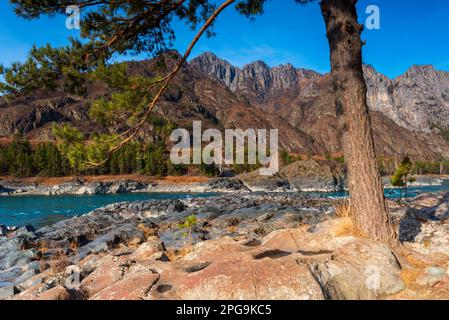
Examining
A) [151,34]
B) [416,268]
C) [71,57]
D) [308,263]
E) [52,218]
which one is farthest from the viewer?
[52,218]

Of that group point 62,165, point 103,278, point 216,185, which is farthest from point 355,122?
point 62,165

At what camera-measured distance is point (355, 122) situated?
7.49 meters

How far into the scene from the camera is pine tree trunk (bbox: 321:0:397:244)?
7176 millimetres

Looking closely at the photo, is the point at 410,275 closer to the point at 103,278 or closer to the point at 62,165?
the point at 103,278

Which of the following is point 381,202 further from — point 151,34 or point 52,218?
point 52,218

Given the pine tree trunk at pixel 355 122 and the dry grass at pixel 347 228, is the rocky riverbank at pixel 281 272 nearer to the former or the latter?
the dry grass at pixel 347 228

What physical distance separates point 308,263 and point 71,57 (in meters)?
7.67

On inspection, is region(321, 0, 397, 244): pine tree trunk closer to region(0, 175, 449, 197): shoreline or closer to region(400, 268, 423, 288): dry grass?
region(400, 268, 423, 288): dry grass

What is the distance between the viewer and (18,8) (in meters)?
8.45

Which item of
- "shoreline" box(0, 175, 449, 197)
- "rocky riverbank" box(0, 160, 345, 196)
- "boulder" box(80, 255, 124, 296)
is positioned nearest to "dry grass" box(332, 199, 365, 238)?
"boulder" box(80, 255, 124, 296)

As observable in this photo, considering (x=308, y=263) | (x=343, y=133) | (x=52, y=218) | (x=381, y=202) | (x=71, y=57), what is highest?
(x=71, y=57)

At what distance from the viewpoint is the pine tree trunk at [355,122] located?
7.18 metres

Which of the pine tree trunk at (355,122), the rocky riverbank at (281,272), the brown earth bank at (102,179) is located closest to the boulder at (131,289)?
the rocky riverbank at (281,272)
